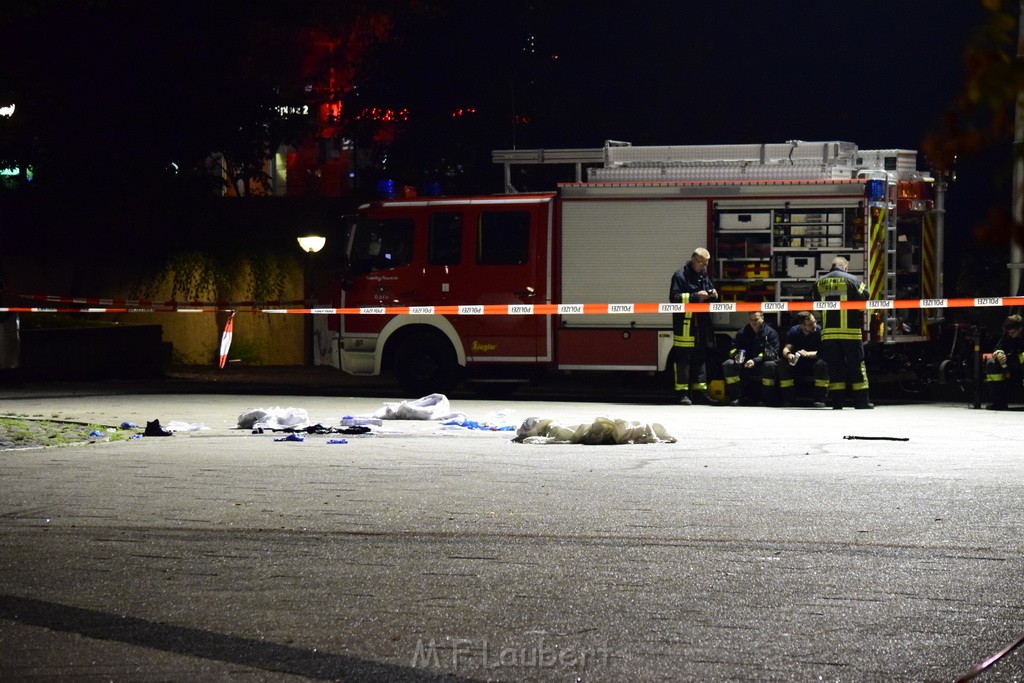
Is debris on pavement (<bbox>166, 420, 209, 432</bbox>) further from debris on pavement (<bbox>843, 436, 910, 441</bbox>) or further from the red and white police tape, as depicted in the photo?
debris on pavement (<bbox>843, 436, 910, 441</bbox>)

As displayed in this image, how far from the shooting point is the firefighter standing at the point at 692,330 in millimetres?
15664

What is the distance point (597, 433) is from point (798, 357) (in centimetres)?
556

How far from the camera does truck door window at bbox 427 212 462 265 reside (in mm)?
17094

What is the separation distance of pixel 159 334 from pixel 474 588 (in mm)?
17608

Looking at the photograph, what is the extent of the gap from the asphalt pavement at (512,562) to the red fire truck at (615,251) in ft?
19.1

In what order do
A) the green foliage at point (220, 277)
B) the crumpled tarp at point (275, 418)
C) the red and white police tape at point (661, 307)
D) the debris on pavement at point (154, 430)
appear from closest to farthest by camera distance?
1. the debris on pavement at point (154, 430)
2. the crumpled tarp at point (275, 418)
3. the red and white police tape at point (661, 307)
4. the green foliage at point (220, 277)

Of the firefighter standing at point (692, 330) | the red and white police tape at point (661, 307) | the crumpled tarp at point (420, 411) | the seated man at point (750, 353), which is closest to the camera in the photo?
the crumpled tarp at point (420, 411)

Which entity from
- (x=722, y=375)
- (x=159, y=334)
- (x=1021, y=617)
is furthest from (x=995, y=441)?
(x=159, y=334)

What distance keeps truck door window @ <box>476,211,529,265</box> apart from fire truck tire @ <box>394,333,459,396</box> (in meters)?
1.20

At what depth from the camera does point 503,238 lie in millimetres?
17000

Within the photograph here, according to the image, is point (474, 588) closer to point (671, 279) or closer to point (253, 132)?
point (671, 279)

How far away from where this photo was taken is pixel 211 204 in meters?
26.8

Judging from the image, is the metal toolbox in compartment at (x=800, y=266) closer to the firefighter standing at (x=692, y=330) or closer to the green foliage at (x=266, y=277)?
the firefighter standing at (x=692, y=330)

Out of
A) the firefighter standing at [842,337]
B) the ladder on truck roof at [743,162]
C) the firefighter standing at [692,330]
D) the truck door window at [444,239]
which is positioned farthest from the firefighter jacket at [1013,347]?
the truck door window at [444,239]
